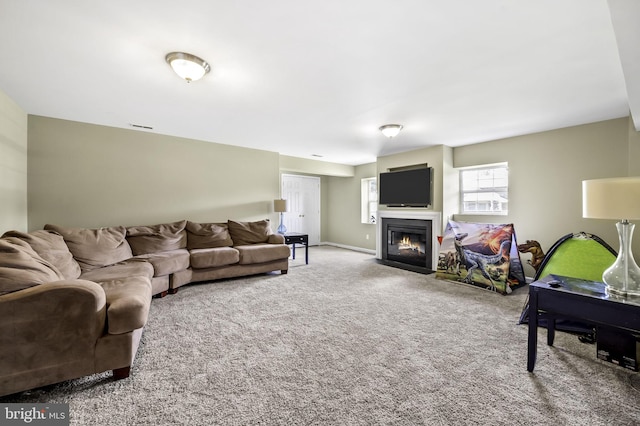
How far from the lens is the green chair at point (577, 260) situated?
2.69m

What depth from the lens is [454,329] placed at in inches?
99.6

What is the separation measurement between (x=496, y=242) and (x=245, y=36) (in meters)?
4.03

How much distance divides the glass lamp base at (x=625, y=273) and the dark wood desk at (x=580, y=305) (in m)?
0.06

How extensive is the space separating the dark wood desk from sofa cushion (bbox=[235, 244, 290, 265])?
3.41 m

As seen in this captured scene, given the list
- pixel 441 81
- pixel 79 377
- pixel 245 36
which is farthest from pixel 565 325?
pixel 79 377

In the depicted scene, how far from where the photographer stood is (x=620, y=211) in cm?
159

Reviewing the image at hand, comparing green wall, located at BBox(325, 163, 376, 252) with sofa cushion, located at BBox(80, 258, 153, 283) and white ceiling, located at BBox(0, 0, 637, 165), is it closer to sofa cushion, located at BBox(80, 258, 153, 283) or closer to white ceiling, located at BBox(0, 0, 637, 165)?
white ceiling, located at BBox(0, 0, 637, 165)

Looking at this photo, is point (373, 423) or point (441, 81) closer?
point (373, 423)

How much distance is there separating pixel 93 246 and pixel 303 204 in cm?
511

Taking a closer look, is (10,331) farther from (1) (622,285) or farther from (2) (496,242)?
(2) (496,242)

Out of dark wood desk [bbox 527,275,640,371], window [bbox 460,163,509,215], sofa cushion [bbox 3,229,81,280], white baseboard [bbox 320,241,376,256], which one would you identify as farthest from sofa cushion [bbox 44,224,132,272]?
window [bbox 460,163,509,215]

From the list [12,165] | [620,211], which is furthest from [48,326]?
[620,211]

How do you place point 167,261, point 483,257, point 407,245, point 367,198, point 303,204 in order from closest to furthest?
point 167,261 → point 483,257 → point 407,245 → point 367,198 → point 303,204

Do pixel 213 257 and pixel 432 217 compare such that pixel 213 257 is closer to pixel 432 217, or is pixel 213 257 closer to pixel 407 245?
pixel 407 245
